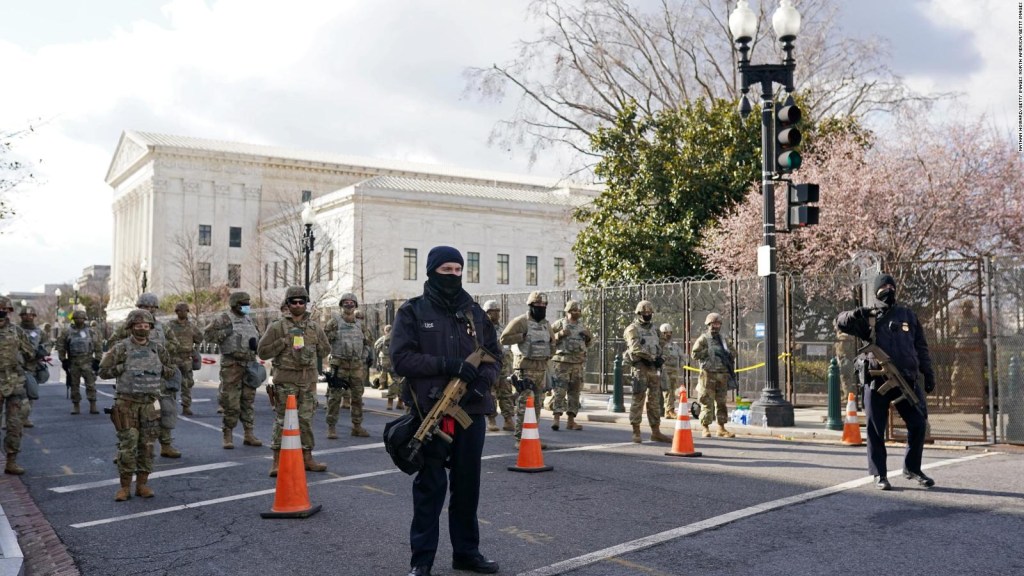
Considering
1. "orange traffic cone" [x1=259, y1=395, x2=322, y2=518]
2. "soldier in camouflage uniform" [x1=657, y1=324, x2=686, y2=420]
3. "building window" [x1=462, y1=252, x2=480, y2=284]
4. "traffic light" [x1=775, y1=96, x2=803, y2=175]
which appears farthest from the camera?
"building window" [x1=462, y1=252, x2=480, y2=284]

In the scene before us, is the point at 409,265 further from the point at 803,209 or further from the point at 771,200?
the point at 803,209

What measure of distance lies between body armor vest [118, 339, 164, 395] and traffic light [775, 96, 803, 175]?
30.6 feet

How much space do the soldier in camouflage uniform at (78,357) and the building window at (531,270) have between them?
50082 mm

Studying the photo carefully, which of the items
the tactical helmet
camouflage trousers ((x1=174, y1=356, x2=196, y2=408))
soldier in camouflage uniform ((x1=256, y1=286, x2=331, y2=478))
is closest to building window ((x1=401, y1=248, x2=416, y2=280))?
camouflage trousers ((x1=174, y1=356, x2=196, y2=408))

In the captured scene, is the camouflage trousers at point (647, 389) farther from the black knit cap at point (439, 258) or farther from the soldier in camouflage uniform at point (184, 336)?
the soldier in camouflage uniform at point (184, 336)

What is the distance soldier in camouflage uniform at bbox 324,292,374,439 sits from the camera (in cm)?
1343

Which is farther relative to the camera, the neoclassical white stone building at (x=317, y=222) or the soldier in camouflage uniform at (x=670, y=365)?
the neoclassical white stone building at (x=317, y=222)

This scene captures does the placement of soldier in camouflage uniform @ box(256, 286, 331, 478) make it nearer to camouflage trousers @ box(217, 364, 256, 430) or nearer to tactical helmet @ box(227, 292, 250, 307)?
camouflage trousers @ box(217, 364, 256, 430)

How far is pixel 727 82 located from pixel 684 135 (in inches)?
248

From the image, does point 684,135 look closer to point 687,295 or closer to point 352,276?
point 687,295

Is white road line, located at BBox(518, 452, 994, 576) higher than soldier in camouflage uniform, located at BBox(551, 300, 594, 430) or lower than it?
lower

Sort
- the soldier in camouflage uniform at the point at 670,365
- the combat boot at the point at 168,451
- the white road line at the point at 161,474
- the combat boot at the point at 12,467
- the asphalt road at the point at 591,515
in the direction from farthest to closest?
the soldier in camouflage uniform at the point at 670,365
the combat boot at the point at 168,451
the combat boot at the point at 12,467
the white road line at the point at 161,474
the asphalt road at the point at 591,515

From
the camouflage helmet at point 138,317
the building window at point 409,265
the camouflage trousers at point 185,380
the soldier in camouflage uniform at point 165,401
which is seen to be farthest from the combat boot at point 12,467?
the building window at point 409,265

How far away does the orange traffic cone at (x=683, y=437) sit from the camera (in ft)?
36.0
